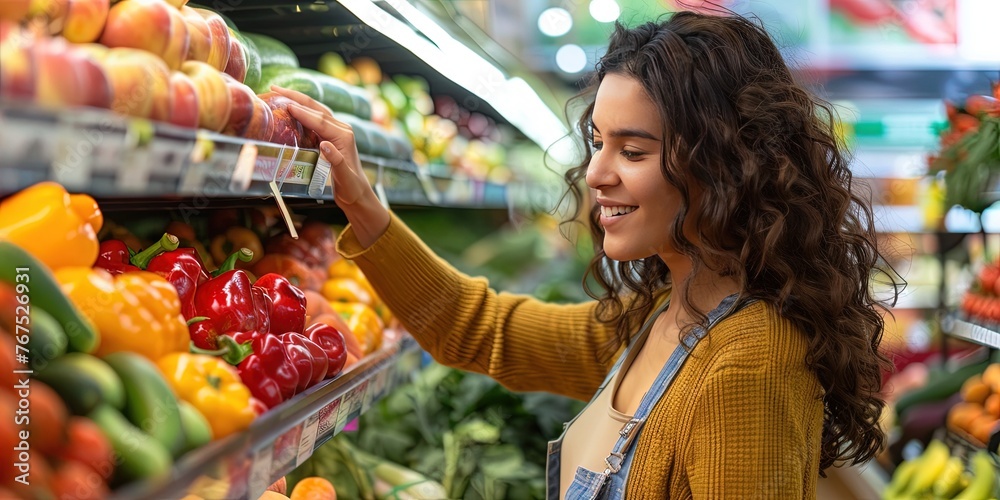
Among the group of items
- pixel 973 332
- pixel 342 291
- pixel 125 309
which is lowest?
pixel 973 332

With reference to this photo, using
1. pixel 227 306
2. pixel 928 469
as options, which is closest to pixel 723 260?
pixel 227 306

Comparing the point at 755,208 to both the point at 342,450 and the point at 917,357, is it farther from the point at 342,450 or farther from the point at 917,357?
the point at 917,357

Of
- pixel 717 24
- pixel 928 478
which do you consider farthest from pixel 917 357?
pixel 717 24

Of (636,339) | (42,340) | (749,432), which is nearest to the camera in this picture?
(42,340)

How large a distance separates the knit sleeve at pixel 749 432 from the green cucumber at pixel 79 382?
32.5 inches

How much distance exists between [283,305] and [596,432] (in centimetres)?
60

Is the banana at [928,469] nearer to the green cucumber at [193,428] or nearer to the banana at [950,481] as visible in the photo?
the banana at [950,481]

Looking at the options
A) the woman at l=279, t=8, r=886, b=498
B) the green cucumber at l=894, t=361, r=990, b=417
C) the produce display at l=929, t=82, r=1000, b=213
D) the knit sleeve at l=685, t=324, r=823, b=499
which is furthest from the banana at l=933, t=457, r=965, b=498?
the knit sleeve at l=685, t=324, r=823, b=499

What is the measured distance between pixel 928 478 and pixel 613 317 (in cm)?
160

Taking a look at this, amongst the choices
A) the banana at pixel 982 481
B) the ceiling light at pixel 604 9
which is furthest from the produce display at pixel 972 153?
the ceiling light at pixel 604 9

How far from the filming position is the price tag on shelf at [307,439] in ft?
3.45

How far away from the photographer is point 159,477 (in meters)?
0.70

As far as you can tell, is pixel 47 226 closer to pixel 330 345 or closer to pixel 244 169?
pixel 244 169

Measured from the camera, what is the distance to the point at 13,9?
0.68 metres
